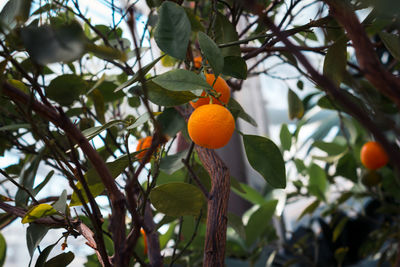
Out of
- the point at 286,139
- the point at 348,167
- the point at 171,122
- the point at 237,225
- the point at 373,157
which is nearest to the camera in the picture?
the point at 171,122

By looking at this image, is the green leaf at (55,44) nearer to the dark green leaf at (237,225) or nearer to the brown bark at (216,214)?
the brown bark at (216,214)

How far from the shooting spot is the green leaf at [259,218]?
930mm

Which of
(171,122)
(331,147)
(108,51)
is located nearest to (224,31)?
(171,122)

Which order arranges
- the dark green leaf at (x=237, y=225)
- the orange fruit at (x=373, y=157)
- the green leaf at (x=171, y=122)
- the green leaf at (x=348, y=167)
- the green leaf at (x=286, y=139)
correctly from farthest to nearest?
the green leaf at (x=348, y=167), the orange fruit at (x=373, y=157), the green leaf at (x=286, y=139), the dark green leaf at (x=237, y=225), the green leaf at (x=171, y=122)

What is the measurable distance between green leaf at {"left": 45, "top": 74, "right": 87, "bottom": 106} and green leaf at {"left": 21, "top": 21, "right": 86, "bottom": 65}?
23 centimetres

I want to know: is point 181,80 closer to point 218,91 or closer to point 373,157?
point 218,91

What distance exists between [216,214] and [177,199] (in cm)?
8

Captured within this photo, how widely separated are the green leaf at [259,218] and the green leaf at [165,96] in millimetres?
582

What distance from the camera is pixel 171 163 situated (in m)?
0.55

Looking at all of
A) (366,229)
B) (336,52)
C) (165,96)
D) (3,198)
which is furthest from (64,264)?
(366,229)

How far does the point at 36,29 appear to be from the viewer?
0.82 ft

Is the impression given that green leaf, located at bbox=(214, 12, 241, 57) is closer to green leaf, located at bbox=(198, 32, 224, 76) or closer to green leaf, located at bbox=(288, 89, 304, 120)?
green leaf, located at bbox=(198, 32, 224, 76)

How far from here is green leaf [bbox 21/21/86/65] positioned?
9.0 inches

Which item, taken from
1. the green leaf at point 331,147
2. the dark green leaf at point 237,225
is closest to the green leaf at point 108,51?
the dark green leaf at point 237,225
